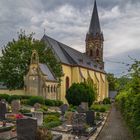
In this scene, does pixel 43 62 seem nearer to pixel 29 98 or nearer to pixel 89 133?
pixel 29 98

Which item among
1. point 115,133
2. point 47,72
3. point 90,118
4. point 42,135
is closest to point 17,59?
point 47,72

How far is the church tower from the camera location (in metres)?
99.2

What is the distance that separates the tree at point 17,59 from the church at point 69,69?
111 inches

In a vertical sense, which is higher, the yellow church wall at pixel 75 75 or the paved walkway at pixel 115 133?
the yellow church wall at pixel 75 75

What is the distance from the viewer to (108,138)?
18859 mm

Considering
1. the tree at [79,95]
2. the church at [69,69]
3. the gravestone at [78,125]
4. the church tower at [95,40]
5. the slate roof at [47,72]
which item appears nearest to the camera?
the gravestone at [78,125]

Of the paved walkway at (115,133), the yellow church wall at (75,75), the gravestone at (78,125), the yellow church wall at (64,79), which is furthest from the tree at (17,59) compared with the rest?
the gravestone at (78,125)

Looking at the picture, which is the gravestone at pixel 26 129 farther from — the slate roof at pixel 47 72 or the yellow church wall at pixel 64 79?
the yellow church wall at pixel 64 79

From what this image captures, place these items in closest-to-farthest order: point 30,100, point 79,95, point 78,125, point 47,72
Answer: point 78,125, point 30,100, point 47,72, point 79,95

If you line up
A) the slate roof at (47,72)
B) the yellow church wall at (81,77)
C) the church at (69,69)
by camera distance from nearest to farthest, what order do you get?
the church at (69,69)
the slate roof at (47,72)
the yellow church wall at (81,77)

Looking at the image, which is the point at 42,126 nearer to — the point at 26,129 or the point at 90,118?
the point at 90,118

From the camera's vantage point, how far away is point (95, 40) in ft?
329

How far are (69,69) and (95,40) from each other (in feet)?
82.7

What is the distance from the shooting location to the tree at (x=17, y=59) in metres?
57.2
